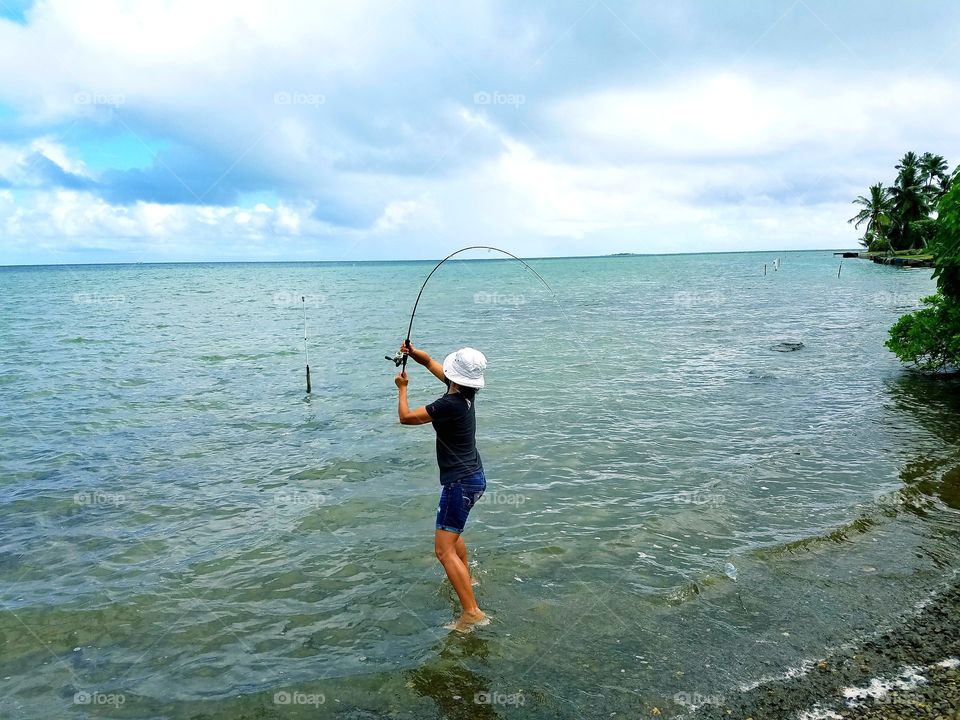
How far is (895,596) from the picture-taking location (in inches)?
263

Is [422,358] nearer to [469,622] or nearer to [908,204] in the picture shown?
[469,622]

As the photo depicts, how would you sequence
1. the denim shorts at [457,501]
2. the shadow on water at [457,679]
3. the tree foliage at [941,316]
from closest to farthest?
the shadow on water at [457,679] → the denim shorts at [457,501] → the tree foliage at [941,316]

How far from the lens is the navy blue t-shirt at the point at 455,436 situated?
20.3 feet

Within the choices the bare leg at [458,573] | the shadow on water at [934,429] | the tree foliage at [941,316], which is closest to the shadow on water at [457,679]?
the bare leg at [458,573]

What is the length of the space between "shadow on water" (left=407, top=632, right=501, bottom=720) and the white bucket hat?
254cm

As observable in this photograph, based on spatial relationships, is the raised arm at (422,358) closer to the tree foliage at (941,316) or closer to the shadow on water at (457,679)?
the shadow on water at (457,679)

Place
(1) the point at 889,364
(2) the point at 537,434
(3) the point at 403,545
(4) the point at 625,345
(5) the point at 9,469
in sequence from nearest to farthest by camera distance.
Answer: (3) the point at 403,545, (5) the point at 9,469, (2) the point at 537,434, (1) the point at 889,364, (4) the point at 625,345

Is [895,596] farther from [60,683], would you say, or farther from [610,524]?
[60,683]

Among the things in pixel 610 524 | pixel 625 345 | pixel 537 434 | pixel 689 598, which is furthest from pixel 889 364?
pixel 689 598

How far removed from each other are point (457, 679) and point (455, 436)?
216cm

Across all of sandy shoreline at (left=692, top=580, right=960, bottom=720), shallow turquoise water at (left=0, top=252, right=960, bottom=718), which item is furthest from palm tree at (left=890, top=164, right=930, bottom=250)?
sandy shoreline at (left=692, top=580, right=960, bottom=720)

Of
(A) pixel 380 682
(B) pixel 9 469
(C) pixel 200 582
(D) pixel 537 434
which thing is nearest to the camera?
(A) pixel 380 682

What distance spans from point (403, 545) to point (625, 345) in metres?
21.1

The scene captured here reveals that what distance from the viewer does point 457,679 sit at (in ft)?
19.1
